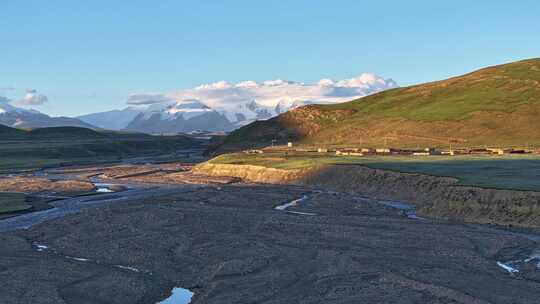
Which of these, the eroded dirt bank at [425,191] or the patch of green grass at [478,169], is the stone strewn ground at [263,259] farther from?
the patch of green grass at [478,169]

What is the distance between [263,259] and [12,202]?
4542 cm

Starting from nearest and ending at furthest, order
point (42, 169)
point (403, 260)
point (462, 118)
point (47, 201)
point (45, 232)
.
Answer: point (403, 260), point (45, 232), point (47, 201), point (42, 169), point (462, 118)

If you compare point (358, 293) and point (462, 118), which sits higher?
point (462, 118)

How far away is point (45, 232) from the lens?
179ft

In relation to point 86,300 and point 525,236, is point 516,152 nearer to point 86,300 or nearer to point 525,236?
point 525,236

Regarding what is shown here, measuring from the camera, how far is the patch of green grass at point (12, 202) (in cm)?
6982

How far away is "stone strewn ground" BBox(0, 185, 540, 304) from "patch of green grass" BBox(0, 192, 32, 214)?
35.1 feet

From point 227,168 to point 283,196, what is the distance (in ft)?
139

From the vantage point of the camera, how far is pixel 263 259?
4228 centimetres

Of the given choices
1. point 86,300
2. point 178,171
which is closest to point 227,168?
point 178,171

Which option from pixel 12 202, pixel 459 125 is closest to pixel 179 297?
pixel 12 202

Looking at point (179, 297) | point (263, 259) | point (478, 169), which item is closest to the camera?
point (179, 297)

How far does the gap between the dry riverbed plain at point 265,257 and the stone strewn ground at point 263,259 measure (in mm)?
82

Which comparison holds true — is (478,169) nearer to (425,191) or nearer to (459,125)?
(425,191)
